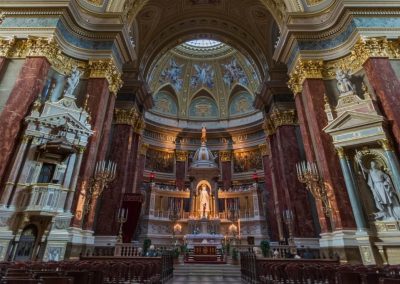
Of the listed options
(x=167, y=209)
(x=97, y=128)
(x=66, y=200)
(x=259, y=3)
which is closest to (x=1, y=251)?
(x=66, y=200)

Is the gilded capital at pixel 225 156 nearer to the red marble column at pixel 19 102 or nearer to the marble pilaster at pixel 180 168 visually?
the marble pilaster at pixel 180 168

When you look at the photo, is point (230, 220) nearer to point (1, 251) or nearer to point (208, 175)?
point (208, 175)

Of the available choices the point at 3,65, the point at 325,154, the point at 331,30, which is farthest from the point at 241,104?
the point at 3,65

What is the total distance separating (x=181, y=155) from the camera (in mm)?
24359

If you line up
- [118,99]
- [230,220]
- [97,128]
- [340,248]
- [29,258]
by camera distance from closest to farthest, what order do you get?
[29,258] → [340,248] → [97,128] → [118,99] → [230,220]

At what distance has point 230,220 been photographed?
765 inches

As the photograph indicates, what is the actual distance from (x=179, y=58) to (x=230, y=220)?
17.2 metres

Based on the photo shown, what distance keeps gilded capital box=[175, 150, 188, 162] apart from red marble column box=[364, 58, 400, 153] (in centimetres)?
1776

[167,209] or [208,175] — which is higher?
[208,175]

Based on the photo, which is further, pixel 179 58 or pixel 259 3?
pixel 179 58

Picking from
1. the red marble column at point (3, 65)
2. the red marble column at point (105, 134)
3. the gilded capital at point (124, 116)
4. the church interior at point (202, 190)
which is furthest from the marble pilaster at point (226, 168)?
the red marble column at point (3, 65)

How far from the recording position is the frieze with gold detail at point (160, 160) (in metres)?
23.1

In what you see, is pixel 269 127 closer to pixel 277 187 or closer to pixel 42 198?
pixel 277 187

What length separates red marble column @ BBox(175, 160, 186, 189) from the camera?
22922 mm
